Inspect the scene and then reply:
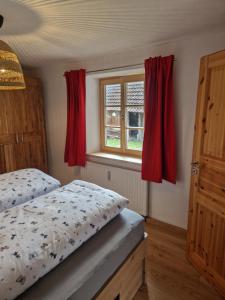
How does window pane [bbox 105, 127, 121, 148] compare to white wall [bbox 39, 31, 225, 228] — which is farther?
window pane [bbox 105, 127, 121, 148]

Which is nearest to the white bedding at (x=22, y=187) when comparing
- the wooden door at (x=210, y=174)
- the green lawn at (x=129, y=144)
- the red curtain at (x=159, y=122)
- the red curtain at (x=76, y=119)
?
the red curtain at (x=76, y=119)

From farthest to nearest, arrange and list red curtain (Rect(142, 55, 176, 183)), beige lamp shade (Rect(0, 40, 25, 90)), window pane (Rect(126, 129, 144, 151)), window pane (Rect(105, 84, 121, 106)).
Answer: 1. window pane (Rect(105, 84, 121, 106))
2. window pane (Rect(126, 129, 144, 151))
3. red curtain (Rect(142, 55, 176, 183))
4. beige lamp shade (Rect(0, 40, 25, 90))

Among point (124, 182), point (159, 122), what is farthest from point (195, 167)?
point (124, 182)

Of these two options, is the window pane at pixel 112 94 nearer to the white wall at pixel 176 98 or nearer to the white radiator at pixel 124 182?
the white wall at pixel 176 98

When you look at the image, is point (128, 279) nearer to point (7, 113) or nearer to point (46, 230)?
point (46, 230)

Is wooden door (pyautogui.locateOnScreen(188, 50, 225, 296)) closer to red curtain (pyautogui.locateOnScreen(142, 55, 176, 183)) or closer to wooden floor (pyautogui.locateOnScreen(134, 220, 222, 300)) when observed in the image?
wooden floor (pyautogui.locateOnScreen(134, 220, 222, 300))

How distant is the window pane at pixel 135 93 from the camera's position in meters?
2.79

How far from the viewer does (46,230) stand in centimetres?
121

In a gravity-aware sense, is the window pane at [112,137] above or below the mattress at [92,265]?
above

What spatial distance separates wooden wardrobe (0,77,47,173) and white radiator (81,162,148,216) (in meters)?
1.03

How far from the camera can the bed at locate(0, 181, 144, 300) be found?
99cm

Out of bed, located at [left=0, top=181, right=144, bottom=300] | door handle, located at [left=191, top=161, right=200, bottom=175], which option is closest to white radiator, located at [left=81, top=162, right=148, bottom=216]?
door handle, located at [left=191, top=161, right=200, bottom=175]

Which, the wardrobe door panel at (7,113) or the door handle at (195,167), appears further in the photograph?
the wardrobe door panel at (7,113)

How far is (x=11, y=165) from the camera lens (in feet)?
10.5
